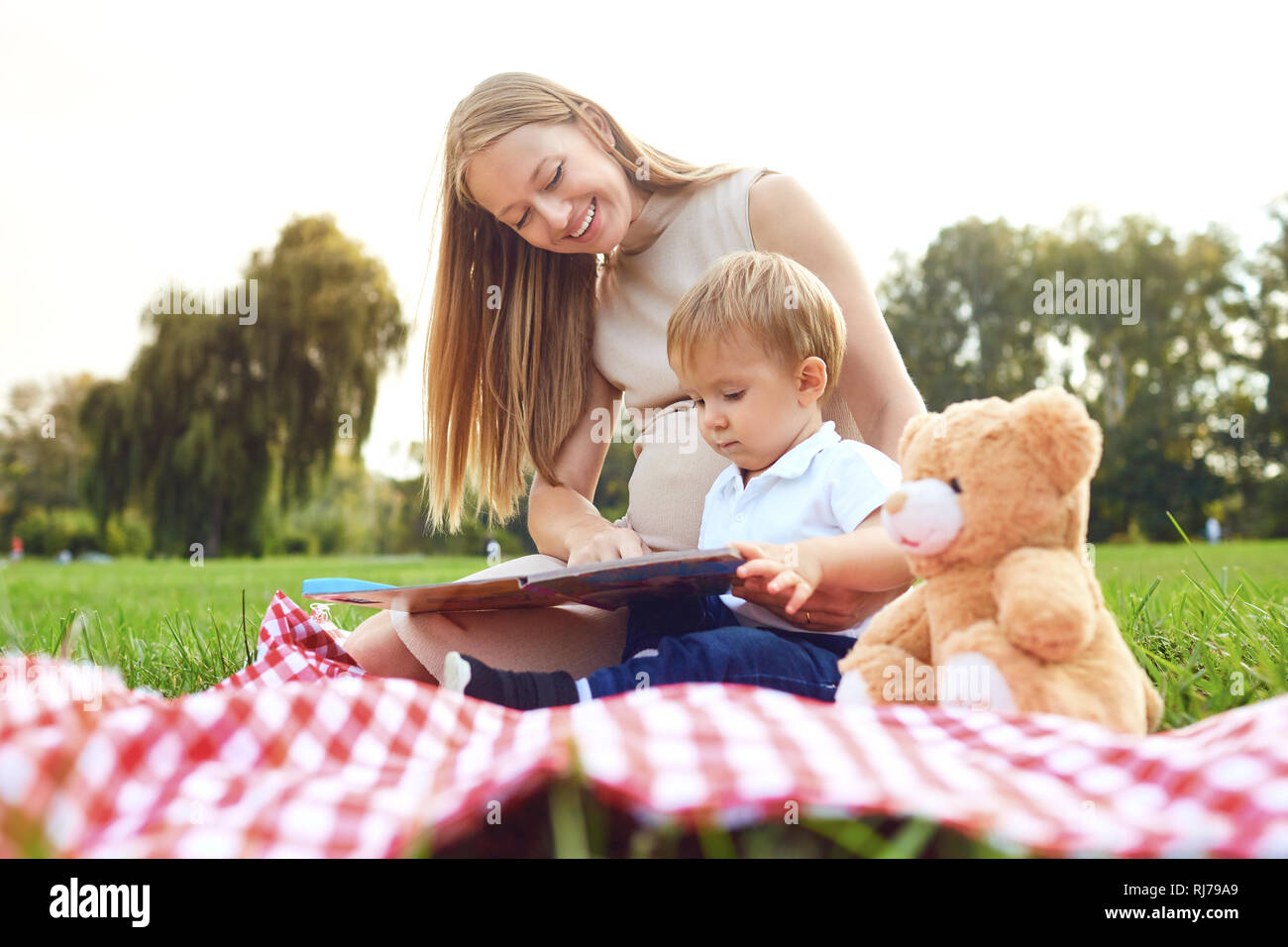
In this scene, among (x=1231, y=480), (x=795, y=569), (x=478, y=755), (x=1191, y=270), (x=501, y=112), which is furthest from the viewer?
(x=1191, y=270)

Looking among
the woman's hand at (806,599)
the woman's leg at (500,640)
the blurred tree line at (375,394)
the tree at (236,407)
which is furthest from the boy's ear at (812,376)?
the tree at (236,407)

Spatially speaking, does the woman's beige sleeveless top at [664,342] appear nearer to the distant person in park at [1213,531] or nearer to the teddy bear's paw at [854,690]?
the teddy bear's paw at [854,690]

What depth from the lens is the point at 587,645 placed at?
1963mm

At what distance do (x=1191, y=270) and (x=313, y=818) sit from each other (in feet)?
89.1

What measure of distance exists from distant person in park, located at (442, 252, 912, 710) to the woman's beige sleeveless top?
20 centimetres

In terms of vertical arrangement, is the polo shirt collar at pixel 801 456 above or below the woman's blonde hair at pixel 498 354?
below

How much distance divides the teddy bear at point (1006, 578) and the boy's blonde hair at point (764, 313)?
0.46 meters

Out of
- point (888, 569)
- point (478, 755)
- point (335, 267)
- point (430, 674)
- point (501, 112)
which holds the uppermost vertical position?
point (335, 267)

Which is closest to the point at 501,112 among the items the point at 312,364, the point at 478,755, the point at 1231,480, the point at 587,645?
the point at 587,645

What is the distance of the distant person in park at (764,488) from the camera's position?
1.53m

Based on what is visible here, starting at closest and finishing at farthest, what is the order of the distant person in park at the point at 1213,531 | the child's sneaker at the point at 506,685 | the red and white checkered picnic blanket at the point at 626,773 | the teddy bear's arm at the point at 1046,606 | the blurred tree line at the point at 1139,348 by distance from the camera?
the red and white checkered picnic blanket at the point at 626,773
the teddy bear's arm at the point at 1046,606
the child's sneaker at the point at 506,685
the distant person in park at the point at 1213,531
the blurred tree line at the point at 1139,348

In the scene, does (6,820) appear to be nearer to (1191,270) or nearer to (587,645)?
(587,645)

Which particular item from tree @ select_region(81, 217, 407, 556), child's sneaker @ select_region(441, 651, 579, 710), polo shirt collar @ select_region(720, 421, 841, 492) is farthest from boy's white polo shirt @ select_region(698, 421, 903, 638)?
tree @ select_region(81, 217, 407, 556)

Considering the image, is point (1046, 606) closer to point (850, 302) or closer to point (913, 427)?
point (913, 427)
